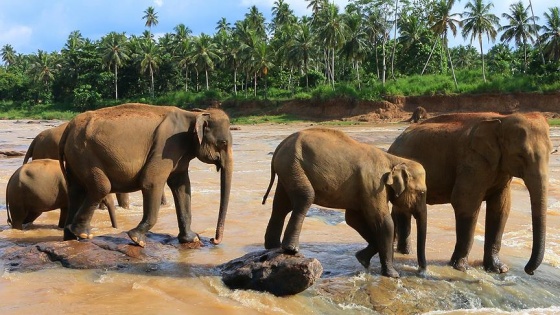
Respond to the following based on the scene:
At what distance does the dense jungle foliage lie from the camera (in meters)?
53.5

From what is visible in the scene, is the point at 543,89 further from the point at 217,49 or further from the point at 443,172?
the point at 443,172

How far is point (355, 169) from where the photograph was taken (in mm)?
6336

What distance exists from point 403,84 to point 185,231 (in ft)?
156

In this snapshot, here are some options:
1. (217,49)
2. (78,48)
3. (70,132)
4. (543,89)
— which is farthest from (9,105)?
(70,132)

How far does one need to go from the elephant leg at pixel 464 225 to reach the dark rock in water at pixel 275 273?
6.39ft

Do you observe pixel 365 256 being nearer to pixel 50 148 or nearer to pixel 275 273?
pixel 275 273

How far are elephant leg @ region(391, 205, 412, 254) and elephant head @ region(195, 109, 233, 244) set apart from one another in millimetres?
2077

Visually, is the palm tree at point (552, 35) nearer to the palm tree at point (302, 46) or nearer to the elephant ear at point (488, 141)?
the palm tree at point (302, 46)

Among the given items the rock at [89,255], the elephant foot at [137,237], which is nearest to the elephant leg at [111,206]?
the rock at [89,255]

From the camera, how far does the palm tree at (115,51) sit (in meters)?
71.9

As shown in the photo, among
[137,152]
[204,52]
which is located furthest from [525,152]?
[204,52]

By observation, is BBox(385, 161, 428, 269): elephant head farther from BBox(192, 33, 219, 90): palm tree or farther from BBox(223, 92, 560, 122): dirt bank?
BBox(192, 33, 219, 90): palm tree

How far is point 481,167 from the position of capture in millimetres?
6703

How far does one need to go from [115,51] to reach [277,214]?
2729 inches
